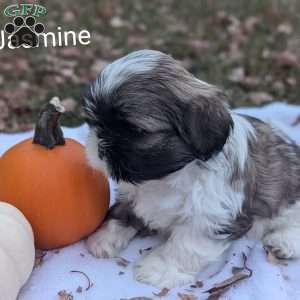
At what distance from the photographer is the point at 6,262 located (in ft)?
10.2

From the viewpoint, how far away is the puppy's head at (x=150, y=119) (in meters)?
2.92

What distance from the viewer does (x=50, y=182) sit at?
11.4 feet

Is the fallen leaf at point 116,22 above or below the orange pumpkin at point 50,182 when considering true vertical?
below

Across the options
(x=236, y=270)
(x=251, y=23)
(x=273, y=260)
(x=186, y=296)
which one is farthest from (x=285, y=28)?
(x=186, y=296)

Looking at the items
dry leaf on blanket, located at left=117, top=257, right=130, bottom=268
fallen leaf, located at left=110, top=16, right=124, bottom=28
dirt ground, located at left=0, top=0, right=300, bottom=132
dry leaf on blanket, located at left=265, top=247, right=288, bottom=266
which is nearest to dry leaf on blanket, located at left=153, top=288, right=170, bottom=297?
dry leaf on blanket, located at left=117, top=257, right=130, bottom=268

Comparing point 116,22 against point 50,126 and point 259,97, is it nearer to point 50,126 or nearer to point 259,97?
point 259,97

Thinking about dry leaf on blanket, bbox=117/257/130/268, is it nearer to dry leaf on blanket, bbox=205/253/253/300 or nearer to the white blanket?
the white blanket

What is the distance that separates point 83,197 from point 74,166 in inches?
8.1

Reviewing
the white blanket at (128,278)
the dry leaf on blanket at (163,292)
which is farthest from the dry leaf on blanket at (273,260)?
the dry leaf on blanket at (163,292)

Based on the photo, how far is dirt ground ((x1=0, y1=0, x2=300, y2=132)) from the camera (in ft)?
20.7

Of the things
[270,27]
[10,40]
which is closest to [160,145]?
[10,40]

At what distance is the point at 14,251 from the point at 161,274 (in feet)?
3.08

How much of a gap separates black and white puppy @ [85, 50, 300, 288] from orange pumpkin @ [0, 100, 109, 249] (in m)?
0.25

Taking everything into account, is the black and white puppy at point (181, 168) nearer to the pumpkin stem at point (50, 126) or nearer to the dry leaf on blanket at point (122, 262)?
the dry leaf on blanket at point (122, 262)
